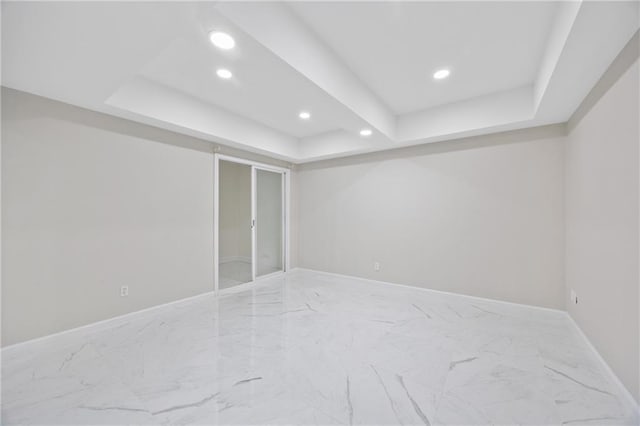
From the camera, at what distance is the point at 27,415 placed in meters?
1.49

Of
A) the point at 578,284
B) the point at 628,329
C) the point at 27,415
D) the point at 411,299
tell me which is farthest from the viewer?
the point at 411,299

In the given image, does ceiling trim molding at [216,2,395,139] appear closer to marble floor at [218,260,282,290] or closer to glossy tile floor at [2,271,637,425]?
glossy tile floor at [2,271,637,425]

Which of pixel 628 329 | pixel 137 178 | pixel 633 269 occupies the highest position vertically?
pixel 137 178

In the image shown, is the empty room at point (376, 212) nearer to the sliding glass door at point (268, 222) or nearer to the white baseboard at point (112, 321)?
the white baseboard at point (112, 321)

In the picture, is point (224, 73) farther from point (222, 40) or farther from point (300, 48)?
point (300, 48)

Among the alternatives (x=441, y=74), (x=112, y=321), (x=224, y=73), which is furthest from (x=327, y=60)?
(x=112, y=321)

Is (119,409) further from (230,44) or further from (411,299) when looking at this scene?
(411,299)

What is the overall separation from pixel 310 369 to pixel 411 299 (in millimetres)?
2135

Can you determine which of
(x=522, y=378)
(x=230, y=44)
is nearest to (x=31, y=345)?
(x=230, y=44)

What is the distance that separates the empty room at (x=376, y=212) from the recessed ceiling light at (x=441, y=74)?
4 cm

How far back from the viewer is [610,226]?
1872mm

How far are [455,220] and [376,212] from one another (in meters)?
1.25

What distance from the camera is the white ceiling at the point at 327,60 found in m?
1.47

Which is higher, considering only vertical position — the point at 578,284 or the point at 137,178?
the point at 137,178
